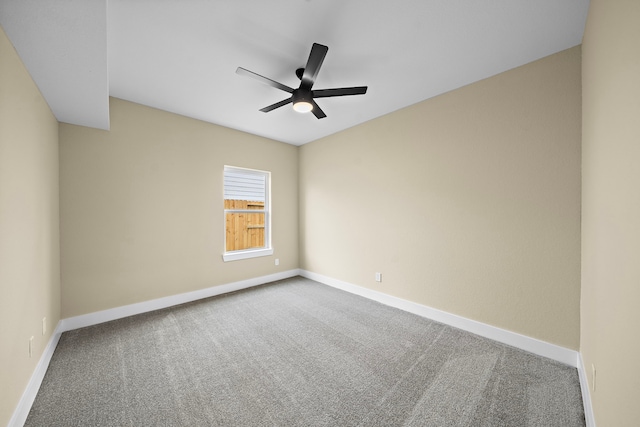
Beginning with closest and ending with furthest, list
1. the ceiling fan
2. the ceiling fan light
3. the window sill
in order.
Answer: the ceiling fan < the ceiling fan light < the window sill

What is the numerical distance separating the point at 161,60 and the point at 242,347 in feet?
8.99

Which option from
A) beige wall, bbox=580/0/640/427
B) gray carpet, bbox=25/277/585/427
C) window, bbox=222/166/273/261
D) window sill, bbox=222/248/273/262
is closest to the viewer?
beige wall, bbox=580/0/640/427

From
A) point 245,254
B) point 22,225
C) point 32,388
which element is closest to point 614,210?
point 22,225

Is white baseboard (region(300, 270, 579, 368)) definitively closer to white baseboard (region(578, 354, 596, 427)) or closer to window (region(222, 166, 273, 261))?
white baseboard (region(578, 354, 596, 427))

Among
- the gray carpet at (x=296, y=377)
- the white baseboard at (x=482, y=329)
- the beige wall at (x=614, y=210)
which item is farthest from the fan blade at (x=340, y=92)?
the white baseboard at (x=482, y=329)

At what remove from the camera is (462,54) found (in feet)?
6.77

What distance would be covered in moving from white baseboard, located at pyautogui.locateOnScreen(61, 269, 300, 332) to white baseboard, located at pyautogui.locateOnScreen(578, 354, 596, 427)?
381cm

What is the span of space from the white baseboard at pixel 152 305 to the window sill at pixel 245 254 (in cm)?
39

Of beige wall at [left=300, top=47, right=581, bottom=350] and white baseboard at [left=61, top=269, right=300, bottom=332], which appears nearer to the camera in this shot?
beige wall at [left=300, top=47, right=581, bottom=350]

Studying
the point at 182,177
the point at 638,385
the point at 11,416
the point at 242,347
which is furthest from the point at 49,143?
the point at 638,385

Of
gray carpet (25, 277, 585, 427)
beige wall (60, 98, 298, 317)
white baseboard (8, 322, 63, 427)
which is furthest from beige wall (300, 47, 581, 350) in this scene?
white baseboard (8, 322, 63, 427)

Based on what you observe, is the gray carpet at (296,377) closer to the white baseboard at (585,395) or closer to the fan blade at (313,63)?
the white baseboard at (585,395)

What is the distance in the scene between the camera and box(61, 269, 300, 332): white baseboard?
103 inches

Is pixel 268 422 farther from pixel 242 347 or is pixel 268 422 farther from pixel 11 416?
pixel 11 416
